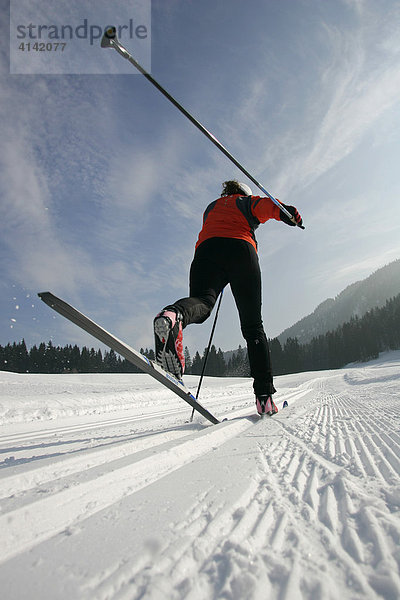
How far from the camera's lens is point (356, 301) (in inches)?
6412

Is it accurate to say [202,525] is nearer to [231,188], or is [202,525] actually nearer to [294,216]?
[294,216]

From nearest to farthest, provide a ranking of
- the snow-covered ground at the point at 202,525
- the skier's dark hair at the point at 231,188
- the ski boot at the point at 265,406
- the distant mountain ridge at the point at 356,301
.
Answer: the snow-covered ground at the point at 202,525 → the ski boot at the point at 265,406 → the skier's dark hair at the point at 231,188 → the distant mountain ridge at the point at 356,301

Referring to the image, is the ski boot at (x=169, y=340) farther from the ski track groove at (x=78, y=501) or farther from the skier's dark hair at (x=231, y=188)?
the skier's dark hair at (x=231, y=188)

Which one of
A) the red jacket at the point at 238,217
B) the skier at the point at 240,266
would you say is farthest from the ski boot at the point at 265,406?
the red jacket at the point at 238,217

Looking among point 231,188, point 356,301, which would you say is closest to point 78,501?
point 231,188

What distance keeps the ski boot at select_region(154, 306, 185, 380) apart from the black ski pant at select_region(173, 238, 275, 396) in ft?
1.23

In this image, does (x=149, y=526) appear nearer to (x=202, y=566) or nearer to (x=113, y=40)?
(x=202, y=566)

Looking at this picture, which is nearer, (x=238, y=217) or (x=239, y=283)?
(x=239, y=283)

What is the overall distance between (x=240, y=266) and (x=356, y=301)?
18226cm

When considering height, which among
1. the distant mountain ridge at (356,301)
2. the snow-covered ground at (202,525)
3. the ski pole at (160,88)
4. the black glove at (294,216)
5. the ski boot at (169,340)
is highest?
the distant mountain ridge at (356,301)

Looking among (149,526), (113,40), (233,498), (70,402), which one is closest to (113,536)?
(149,526)

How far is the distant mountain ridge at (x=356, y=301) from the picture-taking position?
478ft

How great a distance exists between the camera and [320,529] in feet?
1.87

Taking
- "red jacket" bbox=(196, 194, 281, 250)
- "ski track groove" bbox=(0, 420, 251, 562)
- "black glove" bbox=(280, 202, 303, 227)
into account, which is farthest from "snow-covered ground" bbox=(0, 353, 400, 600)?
"black glove" bbox=(280, 202, 303, 227)
